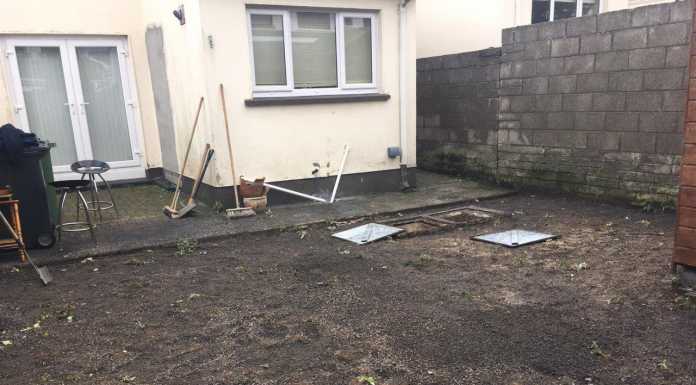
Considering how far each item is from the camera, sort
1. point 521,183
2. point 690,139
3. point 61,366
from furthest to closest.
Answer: point 521,183 → point 690,139 → point 61,366

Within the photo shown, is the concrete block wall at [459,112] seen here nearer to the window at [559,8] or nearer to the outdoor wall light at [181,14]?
the window at [559,8]

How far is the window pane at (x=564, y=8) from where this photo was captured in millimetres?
9828

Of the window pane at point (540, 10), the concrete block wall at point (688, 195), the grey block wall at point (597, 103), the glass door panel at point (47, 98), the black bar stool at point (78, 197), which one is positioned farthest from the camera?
the window pane at point (540, 10)

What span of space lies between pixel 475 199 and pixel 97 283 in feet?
16.1

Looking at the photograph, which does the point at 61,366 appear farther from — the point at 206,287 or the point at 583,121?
the point at 583,121

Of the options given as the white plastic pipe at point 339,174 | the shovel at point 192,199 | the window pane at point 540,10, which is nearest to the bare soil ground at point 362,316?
the shovel at point 192,199

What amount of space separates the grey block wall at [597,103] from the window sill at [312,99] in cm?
201

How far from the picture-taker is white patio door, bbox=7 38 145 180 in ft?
25.2

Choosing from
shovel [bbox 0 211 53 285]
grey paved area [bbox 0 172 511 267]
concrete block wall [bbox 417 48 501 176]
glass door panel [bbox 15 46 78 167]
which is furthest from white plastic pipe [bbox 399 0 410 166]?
glass door panel [bbox 15 46 78 167]

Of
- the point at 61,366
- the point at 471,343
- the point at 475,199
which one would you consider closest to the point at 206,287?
the point at 61,366

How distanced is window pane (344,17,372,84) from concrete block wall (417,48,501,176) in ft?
6.14

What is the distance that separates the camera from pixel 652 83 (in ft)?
19.3

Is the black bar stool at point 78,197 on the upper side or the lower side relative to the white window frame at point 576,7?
lower

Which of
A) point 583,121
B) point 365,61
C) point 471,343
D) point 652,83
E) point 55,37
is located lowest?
point 471,343
